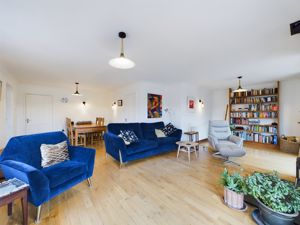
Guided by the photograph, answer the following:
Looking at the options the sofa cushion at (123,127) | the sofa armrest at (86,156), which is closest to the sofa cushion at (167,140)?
the sofa cushion at (123,127)

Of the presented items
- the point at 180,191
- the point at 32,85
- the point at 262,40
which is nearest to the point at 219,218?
the point at 180,191

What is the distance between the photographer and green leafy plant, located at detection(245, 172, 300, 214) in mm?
1329

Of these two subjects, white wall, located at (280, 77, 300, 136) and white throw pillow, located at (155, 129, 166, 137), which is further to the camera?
white wall, located at (280, 77, 300, 136)

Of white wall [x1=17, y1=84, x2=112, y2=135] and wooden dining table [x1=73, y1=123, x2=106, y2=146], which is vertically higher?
white wall [x1=17, y1=84, x2=112, y2=135]

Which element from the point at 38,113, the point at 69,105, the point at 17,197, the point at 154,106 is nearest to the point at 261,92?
the point at 154,106

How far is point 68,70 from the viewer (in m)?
3.45

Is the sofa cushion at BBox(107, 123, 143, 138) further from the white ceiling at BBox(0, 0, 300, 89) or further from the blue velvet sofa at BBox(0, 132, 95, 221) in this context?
the white ceiling at BBox(0, 0, 300, 89)

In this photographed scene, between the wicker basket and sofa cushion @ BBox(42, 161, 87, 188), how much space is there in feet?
18.4

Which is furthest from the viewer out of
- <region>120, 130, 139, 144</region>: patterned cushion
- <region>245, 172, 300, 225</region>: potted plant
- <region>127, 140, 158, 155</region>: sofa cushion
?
<region>120, 130, 139, 144</region>: patterned cushion

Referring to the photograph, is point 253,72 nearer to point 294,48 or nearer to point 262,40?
point 294,48

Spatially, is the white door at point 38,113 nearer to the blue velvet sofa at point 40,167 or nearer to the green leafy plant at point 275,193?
the blue velvet sofa at point 40,167

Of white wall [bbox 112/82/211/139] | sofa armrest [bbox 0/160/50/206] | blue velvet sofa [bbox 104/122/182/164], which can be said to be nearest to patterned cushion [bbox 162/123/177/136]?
blue velvet sofa [bbox 104/122/182/164]

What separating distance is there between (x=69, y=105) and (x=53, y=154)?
4448 millimetres

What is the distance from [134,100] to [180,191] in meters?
3.44
